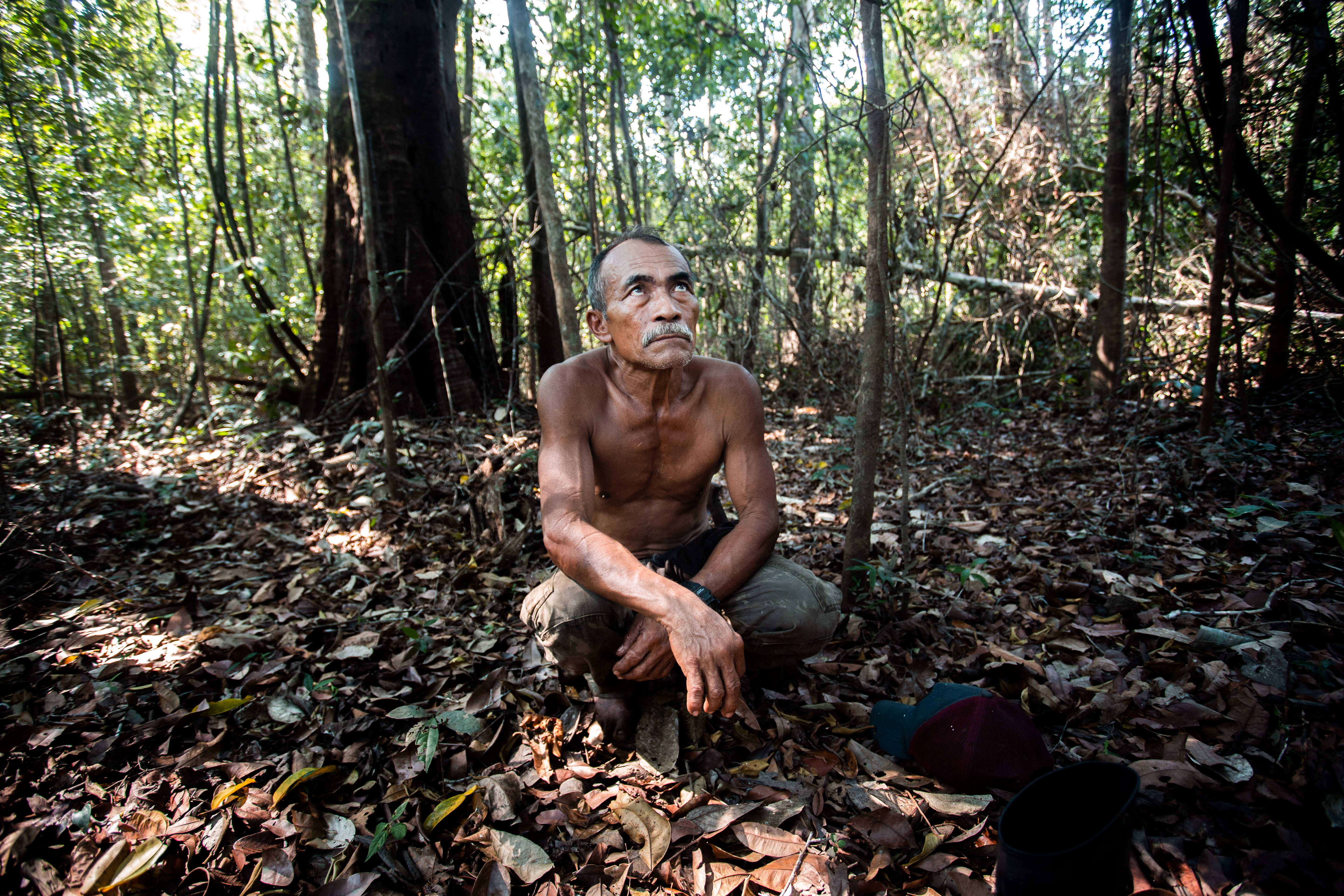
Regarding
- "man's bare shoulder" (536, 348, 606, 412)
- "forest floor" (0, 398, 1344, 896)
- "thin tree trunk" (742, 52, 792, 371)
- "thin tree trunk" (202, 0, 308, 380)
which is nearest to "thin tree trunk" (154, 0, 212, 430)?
"thin tree trunk" (202, 0, 308, 380)

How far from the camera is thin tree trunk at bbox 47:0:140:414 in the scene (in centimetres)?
569

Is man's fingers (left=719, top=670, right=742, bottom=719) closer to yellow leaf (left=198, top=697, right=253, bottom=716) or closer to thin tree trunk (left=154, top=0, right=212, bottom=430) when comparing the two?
yellow leaf (left=198, top=697, right=253, bottom=716)

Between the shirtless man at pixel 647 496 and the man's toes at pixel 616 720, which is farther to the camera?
the man's toes at pixel 616 720

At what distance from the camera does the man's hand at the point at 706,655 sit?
178cm

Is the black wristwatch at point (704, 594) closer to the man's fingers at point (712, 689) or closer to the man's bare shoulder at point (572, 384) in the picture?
the man's fingers at point (712, 689)

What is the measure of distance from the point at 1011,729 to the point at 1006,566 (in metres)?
1.56

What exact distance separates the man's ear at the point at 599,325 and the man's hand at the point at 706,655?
103 cm

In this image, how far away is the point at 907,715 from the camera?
81.3 inches

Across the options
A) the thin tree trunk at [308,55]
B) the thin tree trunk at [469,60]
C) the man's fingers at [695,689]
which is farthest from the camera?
the thin tree trunk at [308,55]

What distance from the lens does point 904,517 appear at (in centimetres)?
292

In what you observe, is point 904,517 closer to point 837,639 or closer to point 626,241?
point 837,639

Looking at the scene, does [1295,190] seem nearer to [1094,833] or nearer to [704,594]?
[1094,833]

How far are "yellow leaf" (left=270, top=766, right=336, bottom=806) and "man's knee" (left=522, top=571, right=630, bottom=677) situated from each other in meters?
0.73

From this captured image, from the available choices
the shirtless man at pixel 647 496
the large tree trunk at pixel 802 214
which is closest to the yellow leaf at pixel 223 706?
the shirtless man at pixel 647 496
